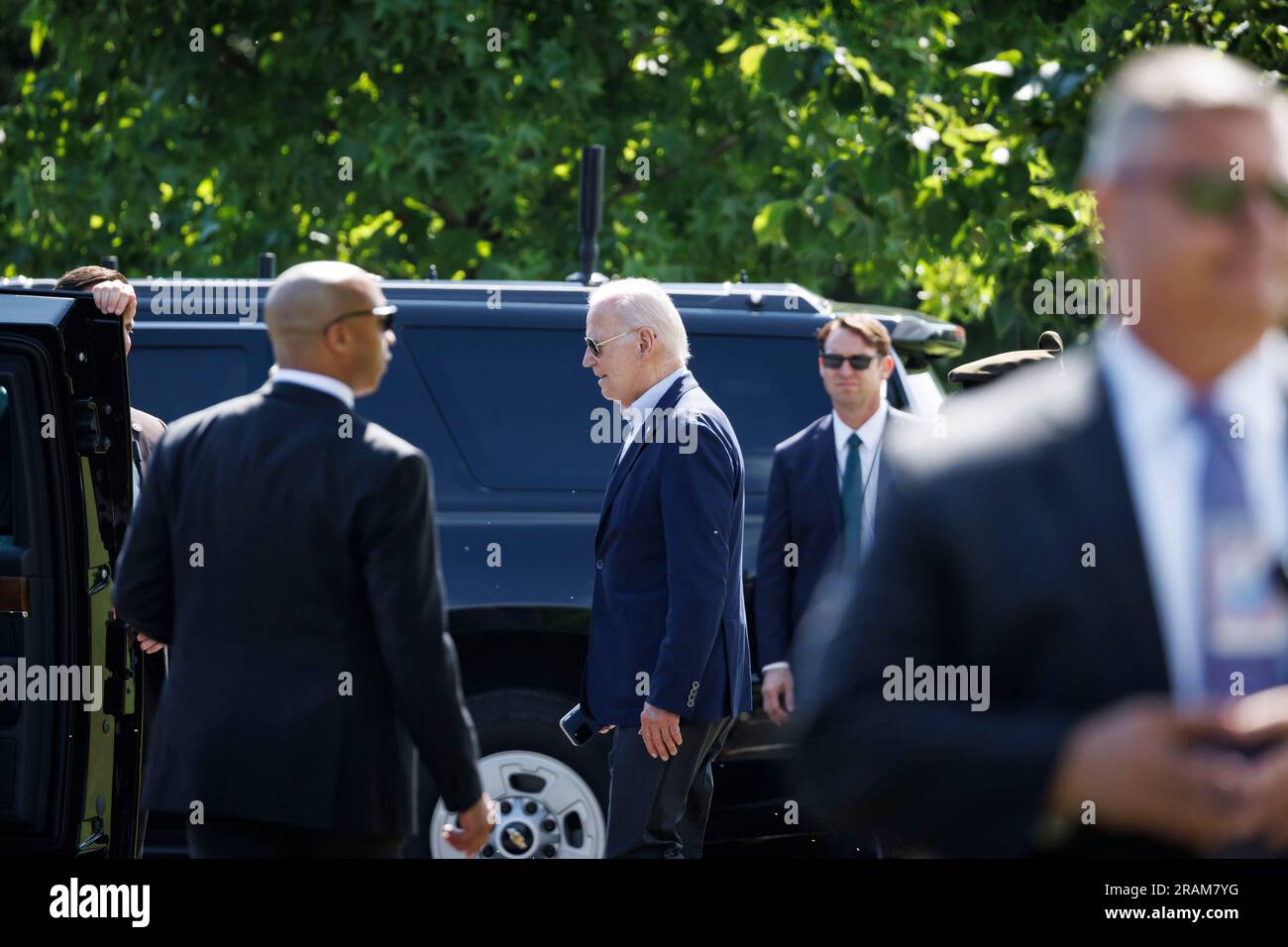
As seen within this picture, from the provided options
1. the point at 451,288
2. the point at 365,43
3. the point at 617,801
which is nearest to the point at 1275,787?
the point at 617,801

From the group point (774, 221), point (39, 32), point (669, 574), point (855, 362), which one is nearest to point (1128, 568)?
point (669, 574)

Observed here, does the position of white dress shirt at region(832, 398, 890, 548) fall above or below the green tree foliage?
below

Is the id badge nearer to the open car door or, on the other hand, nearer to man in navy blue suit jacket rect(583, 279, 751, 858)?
man in navy blue suit jacket rect(583, 279, 751, 858)

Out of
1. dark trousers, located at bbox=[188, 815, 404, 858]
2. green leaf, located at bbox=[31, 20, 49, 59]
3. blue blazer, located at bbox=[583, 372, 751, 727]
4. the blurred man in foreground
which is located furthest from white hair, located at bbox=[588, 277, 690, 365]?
green leaf, located at bbox=[31, 20, 49, 59]

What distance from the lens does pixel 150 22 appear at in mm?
13172

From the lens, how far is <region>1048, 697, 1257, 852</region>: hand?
5.91 ft

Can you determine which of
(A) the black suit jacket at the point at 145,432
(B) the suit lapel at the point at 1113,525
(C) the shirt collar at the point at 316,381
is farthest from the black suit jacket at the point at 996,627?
(A) the black suit jacket at the point at 145,432

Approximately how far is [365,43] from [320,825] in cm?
985

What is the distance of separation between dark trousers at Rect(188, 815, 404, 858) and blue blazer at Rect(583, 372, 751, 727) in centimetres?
148

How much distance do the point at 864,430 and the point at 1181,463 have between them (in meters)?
4.25

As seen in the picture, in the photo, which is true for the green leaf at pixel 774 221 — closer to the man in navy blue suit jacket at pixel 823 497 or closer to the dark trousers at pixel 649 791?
the man in navy blue suit jacket at pixel 823 497

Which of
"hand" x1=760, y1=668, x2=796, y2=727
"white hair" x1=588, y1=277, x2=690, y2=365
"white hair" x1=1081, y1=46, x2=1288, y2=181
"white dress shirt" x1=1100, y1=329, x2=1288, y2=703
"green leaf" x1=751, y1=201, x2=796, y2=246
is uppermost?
"green leaf" x1=751, y1=201, x2=796, y2=246

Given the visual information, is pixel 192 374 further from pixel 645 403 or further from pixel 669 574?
pixel 669 574

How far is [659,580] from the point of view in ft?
16.5
